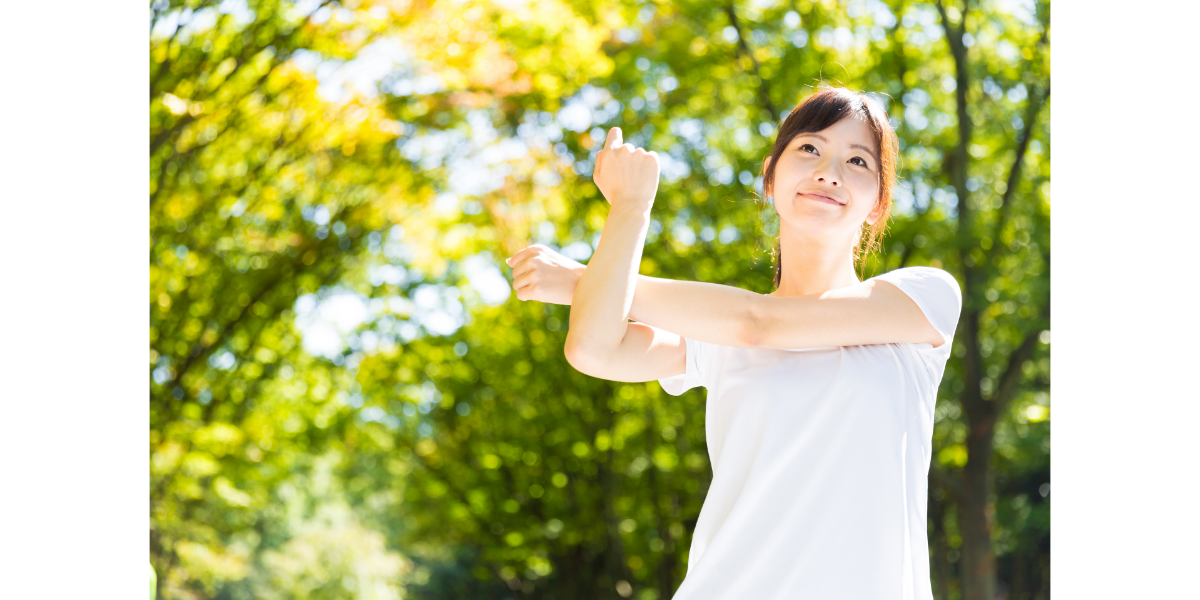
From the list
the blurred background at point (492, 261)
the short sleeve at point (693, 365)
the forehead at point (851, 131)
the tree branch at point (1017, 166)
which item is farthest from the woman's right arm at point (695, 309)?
the tree branch at point (1017, 166)

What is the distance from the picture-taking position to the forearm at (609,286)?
887 mm

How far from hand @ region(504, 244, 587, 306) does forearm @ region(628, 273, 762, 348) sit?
87 millimetres

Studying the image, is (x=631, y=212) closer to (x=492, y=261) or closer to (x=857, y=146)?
(x=857, y=146)

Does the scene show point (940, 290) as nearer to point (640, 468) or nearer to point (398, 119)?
point (398, 119)

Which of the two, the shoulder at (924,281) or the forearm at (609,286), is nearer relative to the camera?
the forearm at (609,286)

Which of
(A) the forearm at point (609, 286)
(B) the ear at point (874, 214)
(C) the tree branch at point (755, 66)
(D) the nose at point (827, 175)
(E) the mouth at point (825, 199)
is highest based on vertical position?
(D) the nose at point (827, 175)

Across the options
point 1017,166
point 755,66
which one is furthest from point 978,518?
point 755,66

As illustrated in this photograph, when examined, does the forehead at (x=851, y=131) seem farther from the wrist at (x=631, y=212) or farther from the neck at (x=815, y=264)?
the wrist at (x=631, y=212)

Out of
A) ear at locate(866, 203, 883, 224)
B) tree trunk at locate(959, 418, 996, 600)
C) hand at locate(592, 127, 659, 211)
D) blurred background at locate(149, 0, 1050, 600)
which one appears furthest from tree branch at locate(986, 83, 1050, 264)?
hand at locate(592, 127, 659, 211)

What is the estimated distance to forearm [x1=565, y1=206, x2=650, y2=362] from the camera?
0.89 meters

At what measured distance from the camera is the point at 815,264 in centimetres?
108

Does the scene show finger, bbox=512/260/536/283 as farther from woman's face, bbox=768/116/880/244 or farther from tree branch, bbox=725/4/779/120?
tree branch, bbox=725/4/779/120

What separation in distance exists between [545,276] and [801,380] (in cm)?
30

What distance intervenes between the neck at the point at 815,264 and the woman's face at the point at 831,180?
0.06 feet
